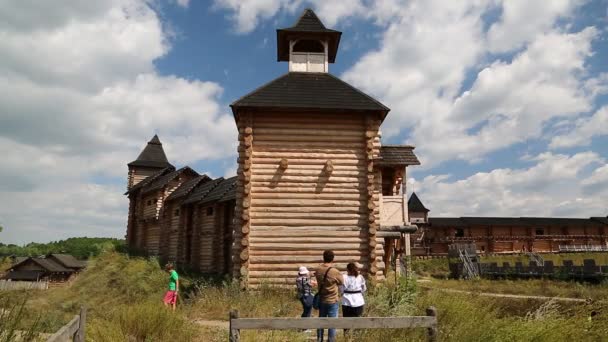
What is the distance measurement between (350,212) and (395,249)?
6738 mm

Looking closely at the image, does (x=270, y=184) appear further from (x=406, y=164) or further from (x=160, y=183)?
(x=160, y=183)

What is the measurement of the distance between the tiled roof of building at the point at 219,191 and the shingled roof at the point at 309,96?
9858 millimetres

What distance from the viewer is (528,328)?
245 inches

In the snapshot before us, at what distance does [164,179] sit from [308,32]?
19236 millimetres

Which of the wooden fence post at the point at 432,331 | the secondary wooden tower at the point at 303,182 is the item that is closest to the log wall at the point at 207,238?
the secondary wooden tower at the point at 303,182

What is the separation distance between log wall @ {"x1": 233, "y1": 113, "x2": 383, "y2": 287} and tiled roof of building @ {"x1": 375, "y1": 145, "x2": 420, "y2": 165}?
2731 millimetres

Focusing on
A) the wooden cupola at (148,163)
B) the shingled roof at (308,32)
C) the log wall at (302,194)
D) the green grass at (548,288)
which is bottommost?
the green grass at (548,288)

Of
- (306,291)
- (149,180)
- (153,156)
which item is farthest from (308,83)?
(153,156)

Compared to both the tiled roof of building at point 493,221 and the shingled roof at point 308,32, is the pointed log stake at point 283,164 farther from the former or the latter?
the tiled roof of building at point 493,221

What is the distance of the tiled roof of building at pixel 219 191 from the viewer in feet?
79.4

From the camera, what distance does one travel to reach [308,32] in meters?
17.7

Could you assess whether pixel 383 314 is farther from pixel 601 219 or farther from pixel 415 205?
pixel 601 219

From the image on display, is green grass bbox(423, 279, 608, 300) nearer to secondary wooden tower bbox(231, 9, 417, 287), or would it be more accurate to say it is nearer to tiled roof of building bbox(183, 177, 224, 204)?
secondary wooden tower bbox(231, 9, 417, 287)

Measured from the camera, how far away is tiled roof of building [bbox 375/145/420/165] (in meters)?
17.4
